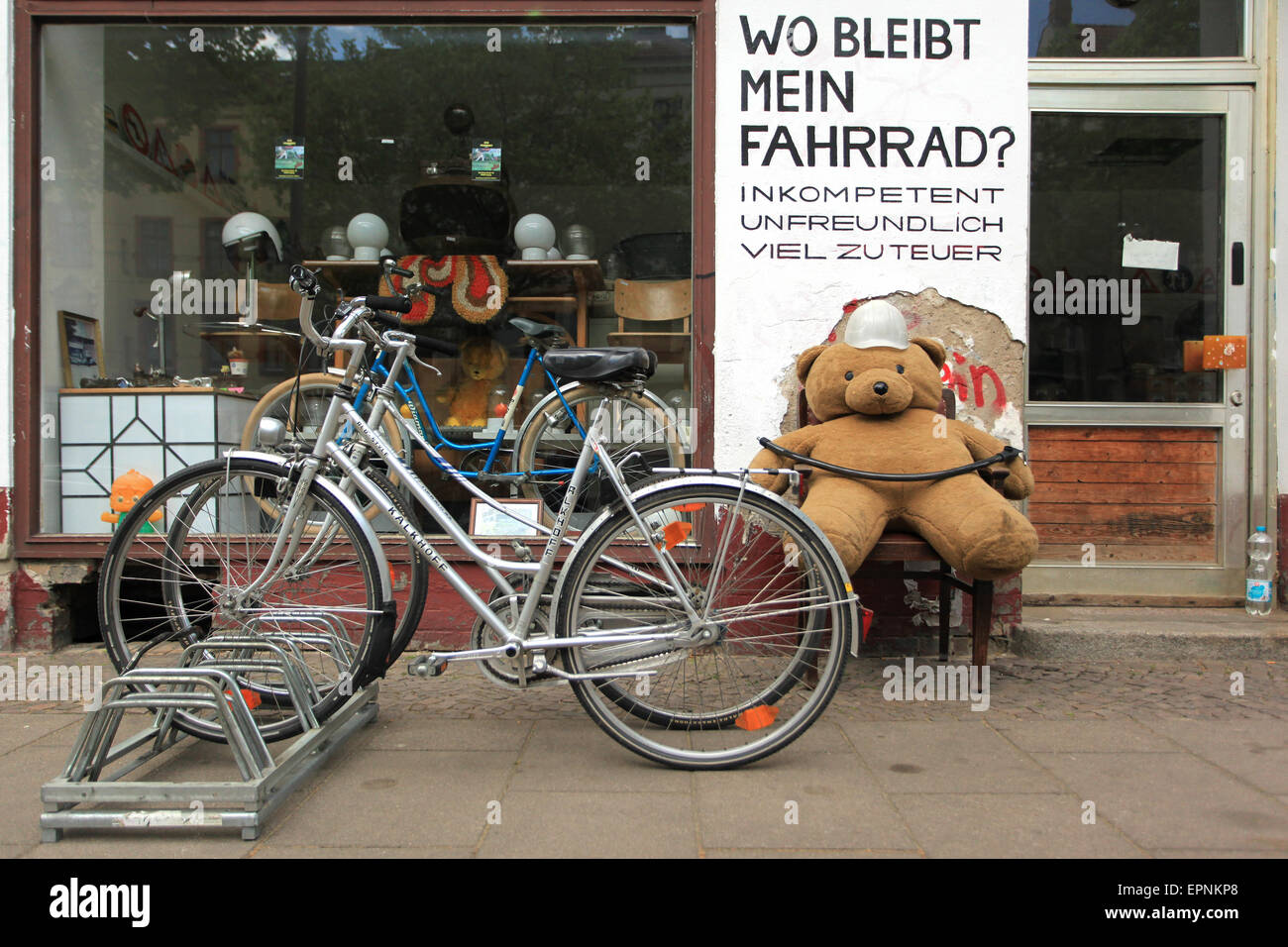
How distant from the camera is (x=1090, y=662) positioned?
14.9 ft

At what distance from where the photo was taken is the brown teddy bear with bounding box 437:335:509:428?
5.12m

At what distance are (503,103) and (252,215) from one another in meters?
1.62

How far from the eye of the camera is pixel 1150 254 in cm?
536

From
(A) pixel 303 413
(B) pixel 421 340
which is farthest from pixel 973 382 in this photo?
(A) pixel 303 413

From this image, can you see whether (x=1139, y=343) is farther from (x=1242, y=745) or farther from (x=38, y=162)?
(x=38, y=162)

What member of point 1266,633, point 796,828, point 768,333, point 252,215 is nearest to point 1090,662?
point 1266,633

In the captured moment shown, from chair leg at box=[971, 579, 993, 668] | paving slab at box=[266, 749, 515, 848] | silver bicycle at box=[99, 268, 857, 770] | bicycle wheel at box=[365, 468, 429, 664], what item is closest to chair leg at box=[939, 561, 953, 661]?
chair leg at box=[971, 579, 993, 668]

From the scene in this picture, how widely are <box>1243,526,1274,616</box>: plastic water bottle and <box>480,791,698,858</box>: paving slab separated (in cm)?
375

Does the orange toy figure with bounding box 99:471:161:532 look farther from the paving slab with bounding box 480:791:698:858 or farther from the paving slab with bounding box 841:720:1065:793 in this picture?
the paving slab with bounding box 841:720:1065:793

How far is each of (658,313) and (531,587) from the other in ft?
8.02

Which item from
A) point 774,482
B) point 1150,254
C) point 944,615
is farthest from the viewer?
point 1150,254

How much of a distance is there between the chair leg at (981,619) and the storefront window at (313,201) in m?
1.70

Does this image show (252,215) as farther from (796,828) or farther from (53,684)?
(796,828)

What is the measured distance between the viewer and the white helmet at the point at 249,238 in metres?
5.52
